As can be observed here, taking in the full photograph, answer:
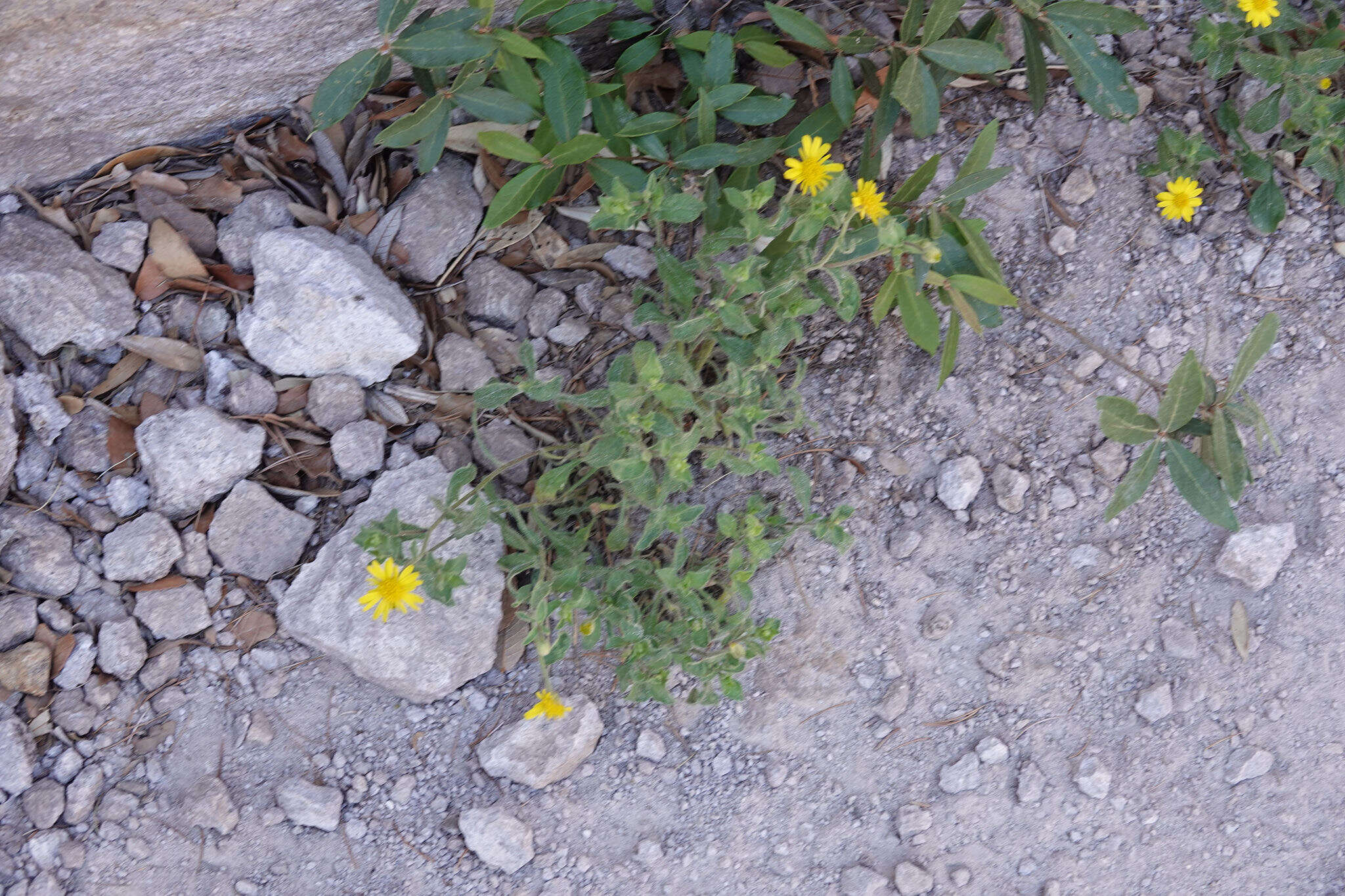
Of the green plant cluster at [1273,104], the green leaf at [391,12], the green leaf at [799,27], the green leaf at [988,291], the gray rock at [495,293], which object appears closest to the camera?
the green leaf at [391,12]

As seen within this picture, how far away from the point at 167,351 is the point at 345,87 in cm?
83

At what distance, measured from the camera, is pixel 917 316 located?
2.05 m

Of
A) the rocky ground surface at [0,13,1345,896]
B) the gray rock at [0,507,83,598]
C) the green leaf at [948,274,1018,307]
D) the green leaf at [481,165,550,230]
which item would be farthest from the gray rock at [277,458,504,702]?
the green leaf at [948,274,1018,307]

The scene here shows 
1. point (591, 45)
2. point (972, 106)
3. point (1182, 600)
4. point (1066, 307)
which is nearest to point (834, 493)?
point (1066, 307)

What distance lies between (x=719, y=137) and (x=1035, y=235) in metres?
0.84

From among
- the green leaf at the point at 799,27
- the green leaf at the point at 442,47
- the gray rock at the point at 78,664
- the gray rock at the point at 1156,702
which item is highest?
the green leaf at the point at 442,47

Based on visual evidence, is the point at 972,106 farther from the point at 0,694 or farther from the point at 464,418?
the point at 0,694

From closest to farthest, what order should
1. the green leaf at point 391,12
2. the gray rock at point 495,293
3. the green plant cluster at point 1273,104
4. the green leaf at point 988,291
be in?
1. the green leaf at point 391,12
2. the green leaf at point 988,291
3. the green plant cluster at point 1273,104
4. the gray rock at point 495,293

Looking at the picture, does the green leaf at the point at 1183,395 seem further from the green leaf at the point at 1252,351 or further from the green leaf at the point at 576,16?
the green leaf at the point at 576,16

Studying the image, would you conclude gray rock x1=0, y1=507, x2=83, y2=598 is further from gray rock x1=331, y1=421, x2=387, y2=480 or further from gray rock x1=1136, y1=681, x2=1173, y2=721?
gray rock x1=1136, y1=681, x2=1173, y2=721

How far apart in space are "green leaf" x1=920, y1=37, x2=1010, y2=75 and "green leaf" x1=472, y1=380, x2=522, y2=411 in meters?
1.15

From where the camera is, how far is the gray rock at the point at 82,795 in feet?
7.34

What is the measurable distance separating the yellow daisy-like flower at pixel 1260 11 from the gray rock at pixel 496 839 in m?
2.54

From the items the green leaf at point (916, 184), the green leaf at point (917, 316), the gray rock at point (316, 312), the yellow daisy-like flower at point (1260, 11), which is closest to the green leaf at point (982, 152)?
the green leaf at point (916, 184)
